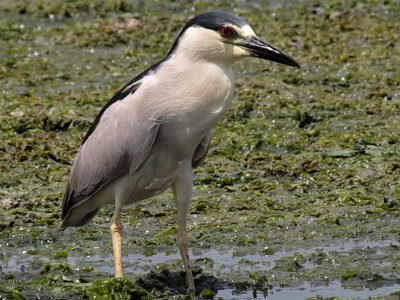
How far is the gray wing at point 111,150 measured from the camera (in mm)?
7387

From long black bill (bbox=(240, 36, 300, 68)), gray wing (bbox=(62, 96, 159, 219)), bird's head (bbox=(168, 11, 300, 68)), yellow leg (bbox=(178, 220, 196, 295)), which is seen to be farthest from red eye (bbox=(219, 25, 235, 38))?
yellow leg (bbox=(178, 220, 196, 295))

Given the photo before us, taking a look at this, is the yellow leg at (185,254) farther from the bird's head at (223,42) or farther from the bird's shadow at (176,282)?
the bird's head at (223,42)

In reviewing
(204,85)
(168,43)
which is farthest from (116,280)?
(168,43)

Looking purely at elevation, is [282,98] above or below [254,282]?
above

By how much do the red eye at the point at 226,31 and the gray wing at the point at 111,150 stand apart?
690mm

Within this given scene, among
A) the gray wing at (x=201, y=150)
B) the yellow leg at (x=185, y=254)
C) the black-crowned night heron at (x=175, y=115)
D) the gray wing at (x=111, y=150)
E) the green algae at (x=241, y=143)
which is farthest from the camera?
the green algae at (x=241, y=143)

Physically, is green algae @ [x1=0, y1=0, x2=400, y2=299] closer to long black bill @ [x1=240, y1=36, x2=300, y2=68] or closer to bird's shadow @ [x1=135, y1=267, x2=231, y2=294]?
bird's shadow @ [x1=135, y1=267, x2=231, y2=294]

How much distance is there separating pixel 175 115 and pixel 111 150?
2.02ft

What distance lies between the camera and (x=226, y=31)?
729 centimetres

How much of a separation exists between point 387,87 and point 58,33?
175 inches

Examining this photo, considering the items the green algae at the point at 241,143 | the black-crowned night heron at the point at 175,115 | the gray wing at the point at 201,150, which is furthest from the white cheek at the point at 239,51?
the green algae at the point at 241,143

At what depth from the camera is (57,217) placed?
29.8 ft

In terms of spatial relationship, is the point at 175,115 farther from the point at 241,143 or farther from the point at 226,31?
the point at 241,143

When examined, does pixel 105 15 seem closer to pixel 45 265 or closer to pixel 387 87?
pixel 387 87
